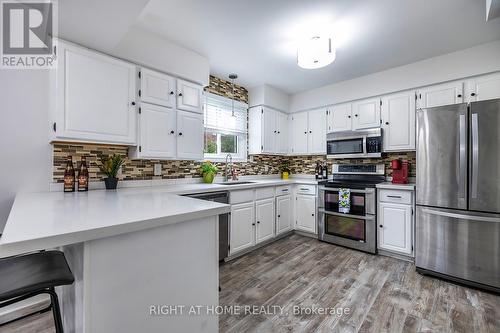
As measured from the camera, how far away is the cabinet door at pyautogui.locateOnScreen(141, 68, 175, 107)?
2.34 meters

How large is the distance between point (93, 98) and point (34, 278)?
5.08ft

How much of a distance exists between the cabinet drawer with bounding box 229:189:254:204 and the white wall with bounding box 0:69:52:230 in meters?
1.74

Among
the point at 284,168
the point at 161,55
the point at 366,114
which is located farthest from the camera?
the point at 284,168

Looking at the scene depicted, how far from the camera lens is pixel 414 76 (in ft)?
9.95

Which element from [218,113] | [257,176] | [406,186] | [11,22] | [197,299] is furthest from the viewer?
[257,176]

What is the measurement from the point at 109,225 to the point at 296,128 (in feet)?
12.6

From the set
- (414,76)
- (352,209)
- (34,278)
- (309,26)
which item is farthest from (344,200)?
(34,278)

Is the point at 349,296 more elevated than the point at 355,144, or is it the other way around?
the point at 355,144

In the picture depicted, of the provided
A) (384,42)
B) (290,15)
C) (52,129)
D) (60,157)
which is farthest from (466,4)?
(60,157)

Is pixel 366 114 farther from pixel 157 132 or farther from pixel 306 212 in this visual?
pixel 157 132

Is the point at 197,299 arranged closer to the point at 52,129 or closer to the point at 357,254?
the point at 52,129

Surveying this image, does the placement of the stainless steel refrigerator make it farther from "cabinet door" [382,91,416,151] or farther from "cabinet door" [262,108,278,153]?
"cabinet door" [262,108,278,153]

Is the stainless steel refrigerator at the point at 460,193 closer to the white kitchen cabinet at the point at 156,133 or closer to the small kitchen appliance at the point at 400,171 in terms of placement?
the small kitchen appliance at the point at 400,171

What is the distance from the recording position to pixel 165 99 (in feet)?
8.21
